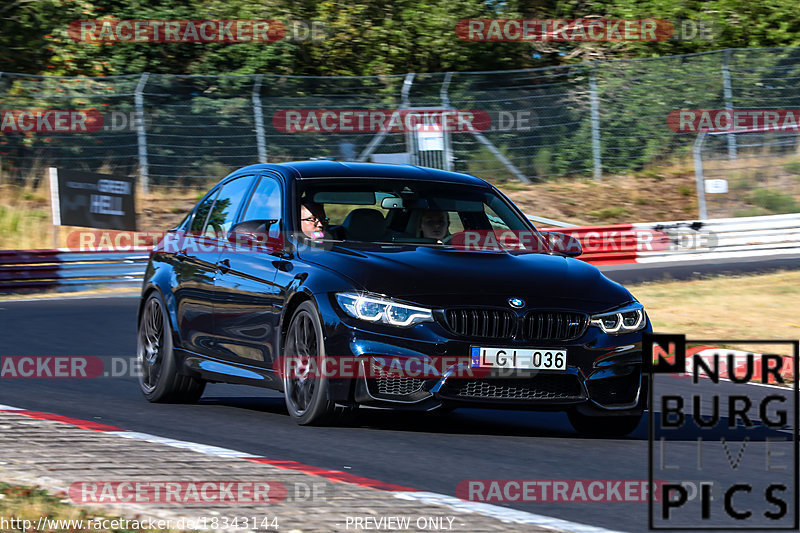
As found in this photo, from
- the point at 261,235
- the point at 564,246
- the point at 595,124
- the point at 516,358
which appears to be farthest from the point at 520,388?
the point at 595,124

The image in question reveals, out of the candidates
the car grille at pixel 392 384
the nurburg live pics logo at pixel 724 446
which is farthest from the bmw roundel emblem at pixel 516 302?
the nurburg live pics logo at pixel 724 446

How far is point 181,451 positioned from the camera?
6.59 metres

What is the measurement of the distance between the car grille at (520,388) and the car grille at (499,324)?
0.22 meters

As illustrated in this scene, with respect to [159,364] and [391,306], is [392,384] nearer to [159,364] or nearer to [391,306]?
[391,306]

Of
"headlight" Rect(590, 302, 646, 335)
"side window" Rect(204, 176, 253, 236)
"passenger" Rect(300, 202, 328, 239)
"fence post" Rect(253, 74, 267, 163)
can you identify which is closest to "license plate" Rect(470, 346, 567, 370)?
"headlight" Rect(590, 302, 646, 335)

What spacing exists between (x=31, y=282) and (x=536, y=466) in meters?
14.5

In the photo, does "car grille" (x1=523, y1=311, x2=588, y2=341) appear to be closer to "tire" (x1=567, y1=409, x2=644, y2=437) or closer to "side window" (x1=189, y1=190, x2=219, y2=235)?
"tire" (x1=567, y1=409, x2=644, y2=437)

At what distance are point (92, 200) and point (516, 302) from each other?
1606cm

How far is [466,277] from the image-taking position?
25.0ft

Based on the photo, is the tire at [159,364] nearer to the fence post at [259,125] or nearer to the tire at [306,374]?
the tire at [306,374]

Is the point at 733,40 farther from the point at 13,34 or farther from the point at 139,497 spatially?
the point at 139,497

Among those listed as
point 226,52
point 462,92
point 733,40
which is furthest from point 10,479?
point 733,40

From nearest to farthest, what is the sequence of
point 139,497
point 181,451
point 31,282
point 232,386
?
point 139,497
point 181,451
point 232,386
point 31,282

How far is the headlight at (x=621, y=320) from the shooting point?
7.69 m
